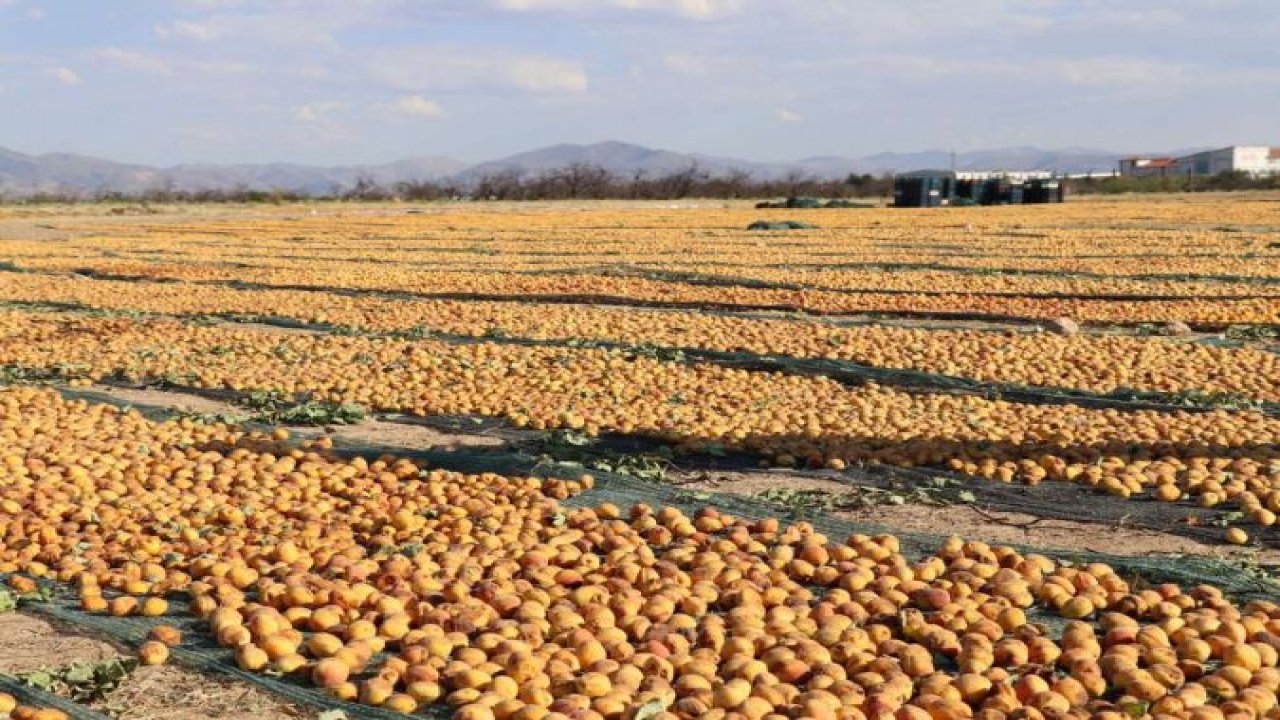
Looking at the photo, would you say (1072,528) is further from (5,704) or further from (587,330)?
(587,330)

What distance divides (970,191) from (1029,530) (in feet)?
157

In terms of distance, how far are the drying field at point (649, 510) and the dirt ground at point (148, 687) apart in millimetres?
15

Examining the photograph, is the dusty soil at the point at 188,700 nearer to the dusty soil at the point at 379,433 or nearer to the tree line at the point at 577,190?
the dusty soil at the point at 379,433

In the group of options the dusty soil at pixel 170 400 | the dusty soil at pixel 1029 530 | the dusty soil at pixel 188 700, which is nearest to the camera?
the dusty soil at pixel 188 700

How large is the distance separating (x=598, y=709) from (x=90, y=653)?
172 cm

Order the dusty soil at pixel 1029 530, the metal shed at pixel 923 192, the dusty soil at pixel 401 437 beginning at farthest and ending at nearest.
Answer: the metal shed at pixel 923 192 < the dusty soil at pixel 401 437 < the dusty soil at pixel 1029 530

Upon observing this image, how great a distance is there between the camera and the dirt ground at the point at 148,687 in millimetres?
3504

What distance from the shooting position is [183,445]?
673cm

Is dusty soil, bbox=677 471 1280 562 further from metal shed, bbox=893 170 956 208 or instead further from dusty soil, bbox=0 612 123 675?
metal shed, bbox=893 170 956 208

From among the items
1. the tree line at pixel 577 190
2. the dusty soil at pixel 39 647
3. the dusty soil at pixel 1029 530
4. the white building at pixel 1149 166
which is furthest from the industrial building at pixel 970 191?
the white building at pixel 1149 166

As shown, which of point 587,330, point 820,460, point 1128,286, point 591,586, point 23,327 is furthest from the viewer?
point 1128,286

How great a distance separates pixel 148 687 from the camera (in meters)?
3.66

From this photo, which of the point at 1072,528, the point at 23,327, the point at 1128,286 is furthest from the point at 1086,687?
the point at 1128,286

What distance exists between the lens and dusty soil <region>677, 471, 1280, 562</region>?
5008 millimetres
